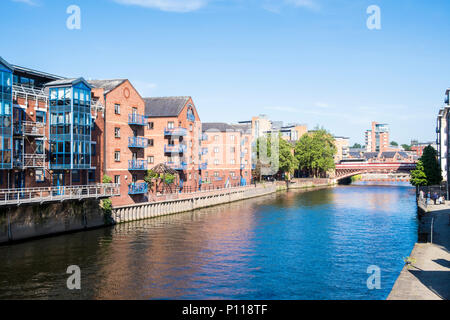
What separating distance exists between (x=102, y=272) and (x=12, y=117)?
18.6m

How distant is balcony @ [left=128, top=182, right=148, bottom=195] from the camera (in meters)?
57.4

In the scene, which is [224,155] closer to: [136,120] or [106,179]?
[136,120]

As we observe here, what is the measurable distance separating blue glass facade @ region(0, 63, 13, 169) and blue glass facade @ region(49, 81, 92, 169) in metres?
6.48

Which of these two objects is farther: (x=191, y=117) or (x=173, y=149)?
(x=191, y=117)

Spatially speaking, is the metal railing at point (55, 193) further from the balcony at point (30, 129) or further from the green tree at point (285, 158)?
the green tree at point (285, 158)

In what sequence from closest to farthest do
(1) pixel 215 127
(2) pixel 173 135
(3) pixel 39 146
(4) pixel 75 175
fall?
(3) pixel 39 146 → (4) pixel 75 175 → (2) pixel 173 135 → (1) pixel 215 127

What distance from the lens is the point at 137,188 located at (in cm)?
5816

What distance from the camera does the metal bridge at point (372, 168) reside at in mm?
134000

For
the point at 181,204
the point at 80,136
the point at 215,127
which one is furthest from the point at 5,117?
the point at 215,127

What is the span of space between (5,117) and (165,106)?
39481 millimetres

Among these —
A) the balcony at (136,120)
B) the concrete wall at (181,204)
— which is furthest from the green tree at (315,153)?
the balcony at (136,120)

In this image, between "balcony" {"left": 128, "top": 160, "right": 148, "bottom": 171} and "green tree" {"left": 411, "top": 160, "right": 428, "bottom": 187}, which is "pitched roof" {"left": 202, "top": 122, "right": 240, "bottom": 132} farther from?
"green tree" {"left": 411, "top": 160, "right": 428, "bottom": 187}

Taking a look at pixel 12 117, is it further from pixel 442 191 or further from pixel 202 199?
pixel 442 191

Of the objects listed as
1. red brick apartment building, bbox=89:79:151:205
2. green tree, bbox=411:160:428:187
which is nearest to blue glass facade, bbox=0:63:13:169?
red brick apartment building, bbox=89:79:151:205
